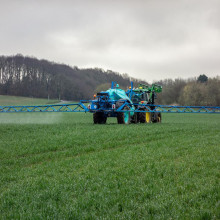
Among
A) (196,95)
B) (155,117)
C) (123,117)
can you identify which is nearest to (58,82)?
(196,95)

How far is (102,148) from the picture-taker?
9.41 m

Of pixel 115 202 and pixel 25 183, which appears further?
pixel 25 183

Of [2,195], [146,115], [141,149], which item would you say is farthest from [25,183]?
[146,115]

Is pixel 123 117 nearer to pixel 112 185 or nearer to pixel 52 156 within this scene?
pixel 52 156

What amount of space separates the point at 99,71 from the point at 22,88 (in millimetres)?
33501

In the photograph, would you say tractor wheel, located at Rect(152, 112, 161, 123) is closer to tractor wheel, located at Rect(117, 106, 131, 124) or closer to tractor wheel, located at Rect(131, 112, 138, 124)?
tractor wheel, located at Rect(131, 112, 138, 124)

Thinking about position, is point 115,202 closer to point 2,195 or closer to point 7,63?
point 2,195

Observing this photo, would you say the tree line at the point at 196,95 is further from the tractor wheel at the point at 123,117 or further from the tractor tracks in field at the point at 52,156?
the tractor tracks in field at the point at 52,156

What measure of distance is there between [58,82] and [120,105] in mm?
82418

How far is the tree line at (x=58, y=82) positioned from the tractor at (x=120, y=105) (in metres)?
54.3

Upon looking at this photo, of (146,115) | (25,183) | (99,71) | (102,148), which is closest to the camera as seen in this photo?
(25,183)

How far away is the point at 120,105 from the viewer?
57.4 feet

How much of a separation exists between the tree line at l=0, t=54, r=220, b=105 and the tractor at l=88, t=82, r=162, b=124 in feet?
178

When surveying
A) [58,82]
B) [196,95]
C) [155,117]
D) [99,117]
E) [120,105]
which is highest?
[58,82]
